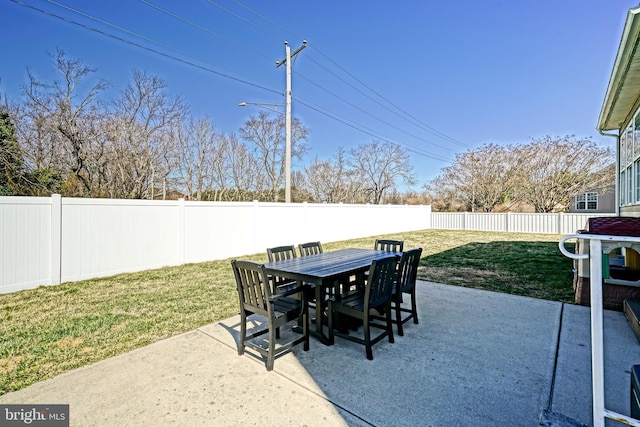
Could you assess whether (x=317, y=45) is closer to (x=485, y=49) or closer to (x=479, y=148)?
(x=485, y=49)

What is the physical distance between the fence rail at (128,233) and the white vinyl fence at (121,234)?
0.04 ft

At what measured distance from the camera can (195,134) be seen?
60.7 feet

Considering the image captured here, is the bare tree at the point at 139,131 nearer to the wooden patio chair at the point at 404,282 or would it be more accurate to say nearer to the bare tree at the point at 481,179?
the wooden patio chair at the point at 404,282

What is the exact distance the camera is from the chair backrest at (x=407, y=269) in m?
3.57

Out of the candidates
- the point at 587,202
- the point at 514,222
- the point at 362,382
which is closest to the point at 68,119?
the point at 362,382

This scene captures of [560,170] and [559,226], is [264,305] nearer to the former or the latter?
[559,226]

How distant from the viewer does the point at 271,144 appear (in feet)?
76.1

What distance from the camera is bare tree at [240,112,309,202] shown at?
22.2 m

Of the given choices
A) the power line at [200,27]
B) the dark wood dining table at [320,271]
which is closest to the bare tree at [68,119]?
the power line at [200,27]

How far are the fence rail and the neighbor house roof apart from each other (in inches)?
331

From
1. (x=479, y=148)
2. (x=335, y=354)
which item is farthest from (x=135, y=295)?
(x=479, y=148)

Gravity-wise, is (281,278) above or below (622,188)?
below

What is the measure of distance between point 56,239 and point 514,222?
63.8ft

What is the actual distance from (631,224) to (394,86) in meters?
15.8
